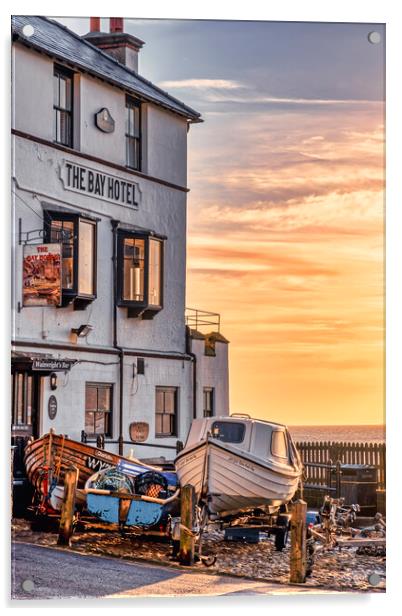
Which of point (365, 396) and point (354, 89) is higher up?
point (354, 89)

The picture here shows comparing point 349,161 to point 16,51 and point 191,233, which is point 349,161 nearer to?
point 191,233

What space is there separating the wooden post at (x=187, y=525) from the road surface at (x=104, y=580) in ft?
0.61

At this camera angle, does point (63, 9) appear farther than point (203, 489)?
No

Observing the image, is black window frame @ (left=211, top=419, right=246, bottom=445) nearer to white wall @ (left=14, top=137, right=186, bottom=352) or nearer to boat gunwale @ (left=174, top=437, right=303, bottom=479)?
boat gunwale @ (left=174, top=437, right=303, bottom=479)

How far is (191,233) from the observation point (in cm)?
1362

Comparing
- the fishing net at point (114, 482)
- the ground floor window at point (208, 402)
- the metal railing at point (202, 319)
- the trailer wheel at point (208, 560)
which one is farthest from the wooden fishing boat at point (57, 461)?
the metal railing at point (202, 319)

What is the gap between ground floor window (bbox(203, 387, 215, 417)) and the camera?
1384 centimetres

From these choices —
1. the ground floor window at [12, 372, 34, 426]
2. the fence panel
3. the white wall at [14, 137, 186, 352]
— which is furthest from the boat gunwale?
the ground floor window at [12, 372, 34, 426]

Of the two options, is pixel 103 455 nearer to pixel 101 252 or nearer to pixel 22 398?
pixel 22 398

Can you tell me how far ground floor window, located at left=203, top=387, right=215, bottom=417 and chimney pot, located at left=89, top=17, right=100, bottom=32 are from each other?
2980mm

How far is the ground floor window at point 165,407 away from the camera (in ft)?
45.6

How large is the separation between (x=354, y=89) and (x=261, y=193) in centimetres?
110

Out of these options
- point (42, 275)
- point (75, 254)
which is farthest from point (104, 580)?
point (75, 254)

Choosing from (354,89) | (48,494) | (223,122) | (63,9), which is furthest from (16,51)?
(48,494)
